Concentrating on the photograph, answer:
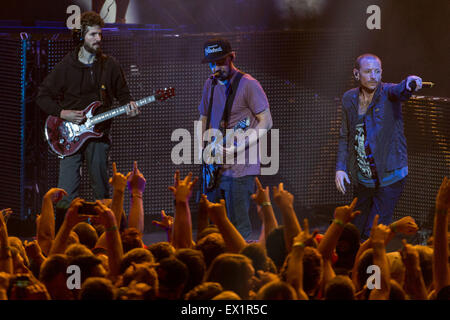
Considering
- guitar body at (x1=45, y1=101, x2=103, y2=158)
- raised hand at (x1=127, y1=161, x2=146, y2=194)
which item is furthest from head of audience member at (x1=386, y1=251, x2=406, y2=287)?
guitar body at (x1=45, y1=101, x2=103, y2=158)

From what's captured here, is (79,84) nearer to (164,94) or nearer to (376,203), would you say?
(164,94)

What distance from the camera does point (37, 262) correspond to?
3084 mm

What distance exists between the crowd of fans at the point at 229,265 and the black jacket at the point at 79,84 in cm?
244

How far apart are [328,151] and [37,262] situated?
408cm

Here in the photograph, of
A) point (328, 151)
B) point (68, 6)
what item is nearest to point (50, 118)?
point (68, 6)

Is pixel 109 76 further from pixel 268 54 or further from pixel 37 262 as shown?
pixel 37 262

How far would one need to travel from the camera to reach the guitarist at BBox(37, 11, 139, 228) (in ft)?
18.5

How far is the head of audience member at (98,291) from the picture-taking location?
90.1 inches

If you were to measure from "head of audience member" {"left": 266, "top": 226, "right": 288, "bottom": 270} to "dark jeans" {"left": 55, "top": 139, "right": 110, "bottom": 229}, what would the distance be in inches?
117

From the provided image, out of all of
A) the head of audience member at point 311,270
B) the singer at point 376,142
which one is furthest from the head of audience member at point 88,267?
the singer at point 376,142

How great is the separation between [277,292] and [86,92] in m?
3.85

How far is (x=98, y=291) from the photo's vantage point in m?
2.30

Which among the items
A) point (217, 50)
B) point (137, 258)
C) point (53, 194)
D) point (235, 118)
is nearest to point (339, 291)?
point (137, 258)

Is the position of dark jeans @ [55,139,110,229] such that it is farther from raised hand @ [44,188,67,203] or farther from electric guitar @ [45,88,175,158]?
raised hand @ [44,188,67,203]
